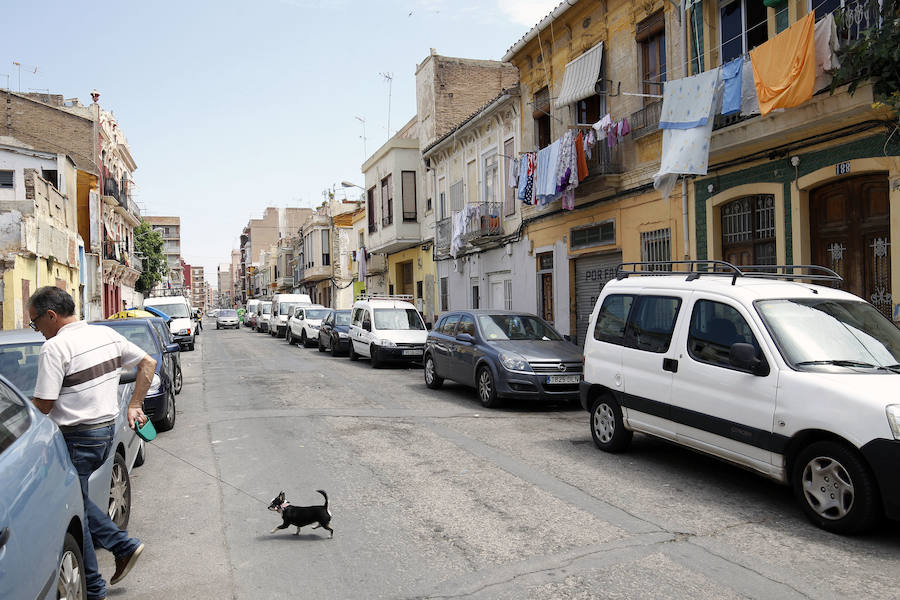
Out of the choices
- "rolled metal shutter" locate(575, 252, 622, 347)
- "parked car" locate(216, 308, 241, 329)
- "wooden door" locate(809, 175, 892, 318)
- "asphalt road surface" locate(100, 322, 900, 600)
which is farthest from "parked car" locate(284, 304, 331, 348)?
"parked car" locate(216, 308, 241, 329)

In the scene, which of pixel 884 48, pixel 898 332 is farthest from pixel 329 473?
pixel 884 48

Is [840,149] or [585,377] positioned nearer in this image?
[585,377]

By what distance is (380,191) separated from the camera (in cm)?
3247

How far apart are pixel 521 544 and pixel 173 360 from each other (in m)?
9.28

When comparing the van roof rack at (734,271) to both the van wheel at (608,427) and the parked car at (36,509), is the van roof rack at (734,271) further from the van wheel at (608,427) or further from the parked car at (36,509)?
the parked car at (36,509)

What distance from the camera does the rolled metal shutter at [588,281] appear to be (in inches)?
672

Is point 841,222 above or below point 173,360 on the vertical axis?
above

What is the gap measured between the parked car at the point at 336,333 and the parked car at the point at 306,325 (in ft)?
9.17

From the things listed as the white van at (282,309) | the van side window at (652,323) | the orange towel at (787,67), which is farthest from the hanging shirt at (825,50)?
the white van at (282,309)

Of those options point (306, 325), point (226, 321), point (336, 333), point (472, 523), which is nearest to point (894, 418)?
point (472, 523)

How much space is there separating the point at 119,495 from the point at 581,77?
49.2ft

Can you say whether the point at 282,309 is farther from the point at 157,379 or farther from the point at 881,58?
the point at 881,58

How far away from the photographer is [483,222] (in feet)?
73.9

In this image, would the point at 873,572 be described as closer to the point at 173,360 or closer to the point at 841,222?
the point at 841,222
